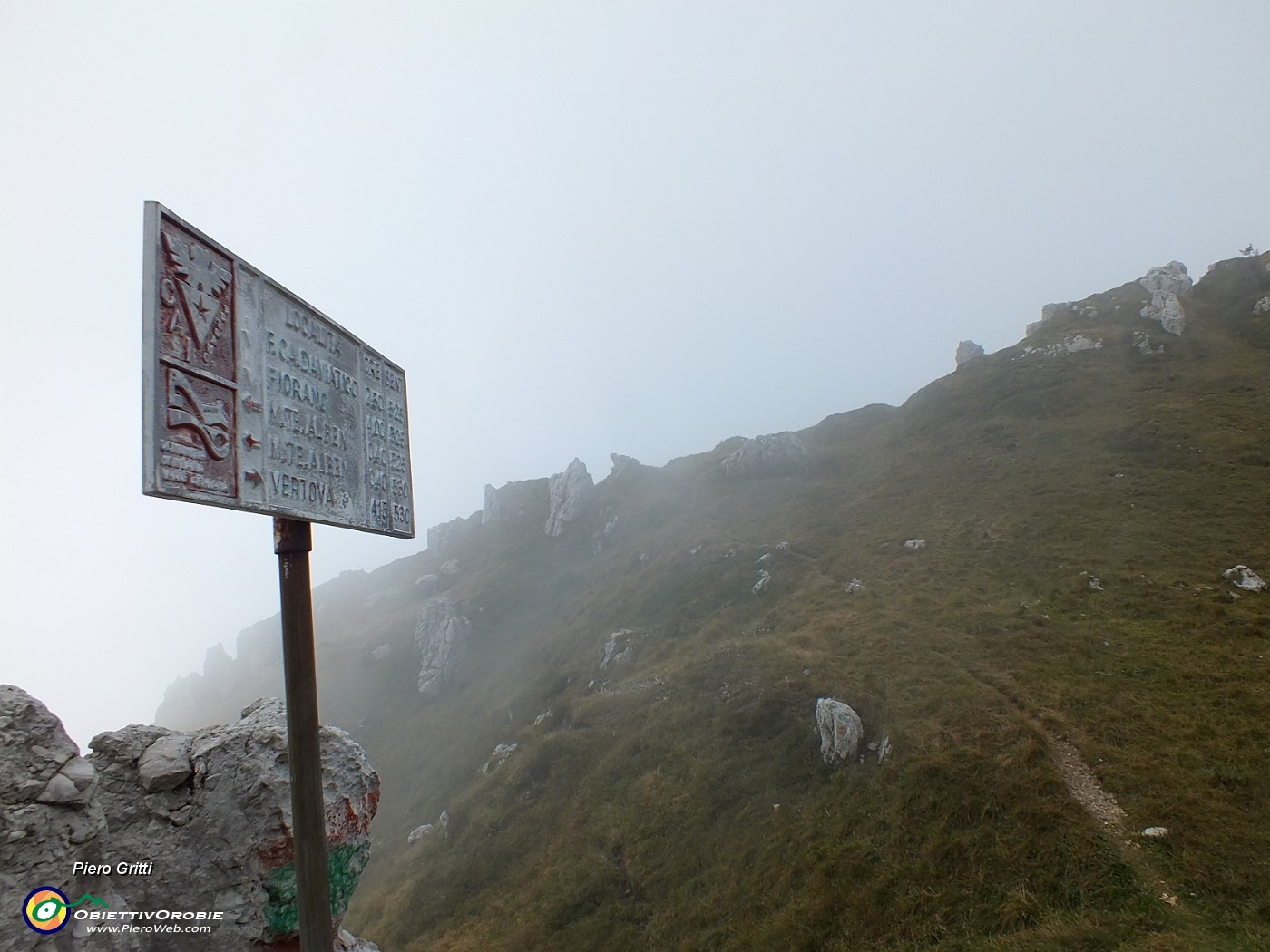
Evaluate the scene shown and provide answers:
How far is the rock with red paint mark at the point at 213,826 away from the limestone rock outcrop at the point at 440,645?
43.7 m

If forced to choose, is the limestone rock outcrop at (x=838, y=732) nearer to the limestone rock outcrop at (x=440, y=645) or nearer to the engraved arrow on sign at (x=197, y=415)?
the engraved arrow on sign at (x=197, y=415)

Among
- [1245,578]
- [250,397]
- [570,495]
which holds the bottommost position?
[1245,578]

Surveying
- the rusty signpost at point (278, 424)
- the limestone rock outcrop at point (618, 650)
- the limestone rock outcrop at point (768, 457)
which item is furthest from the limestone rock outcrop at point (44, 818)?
the limestone rock outcrop at point (768, 457)

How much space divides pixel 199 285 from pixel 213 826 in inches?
335

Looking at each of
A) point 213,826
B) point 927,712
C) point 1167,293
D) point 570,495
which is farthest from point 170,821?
point 1167,293

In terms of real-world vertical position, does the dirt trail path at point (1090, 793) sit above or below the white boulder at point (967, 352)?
below

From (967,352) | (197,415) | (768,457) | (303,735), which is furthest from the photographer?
(967,352)

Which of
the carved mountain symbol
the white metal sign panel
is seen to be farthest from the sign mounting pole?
the carved mountain symbol

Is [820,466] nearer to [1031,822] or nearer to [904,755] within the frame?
[904,755]

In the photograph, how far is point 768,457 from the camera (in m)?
59.4

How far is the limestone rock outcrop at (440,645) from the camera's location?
50250 mm

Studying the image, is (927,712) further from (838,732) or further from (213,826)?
(213,826)

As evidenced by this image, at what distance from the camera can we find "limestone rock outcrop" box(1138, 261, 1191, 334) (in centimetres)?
4516

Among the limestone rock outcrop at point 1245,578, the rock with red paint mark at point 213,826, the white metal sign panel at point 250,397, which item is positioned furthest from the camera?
the limestone rock outcrop at point 1245,578
